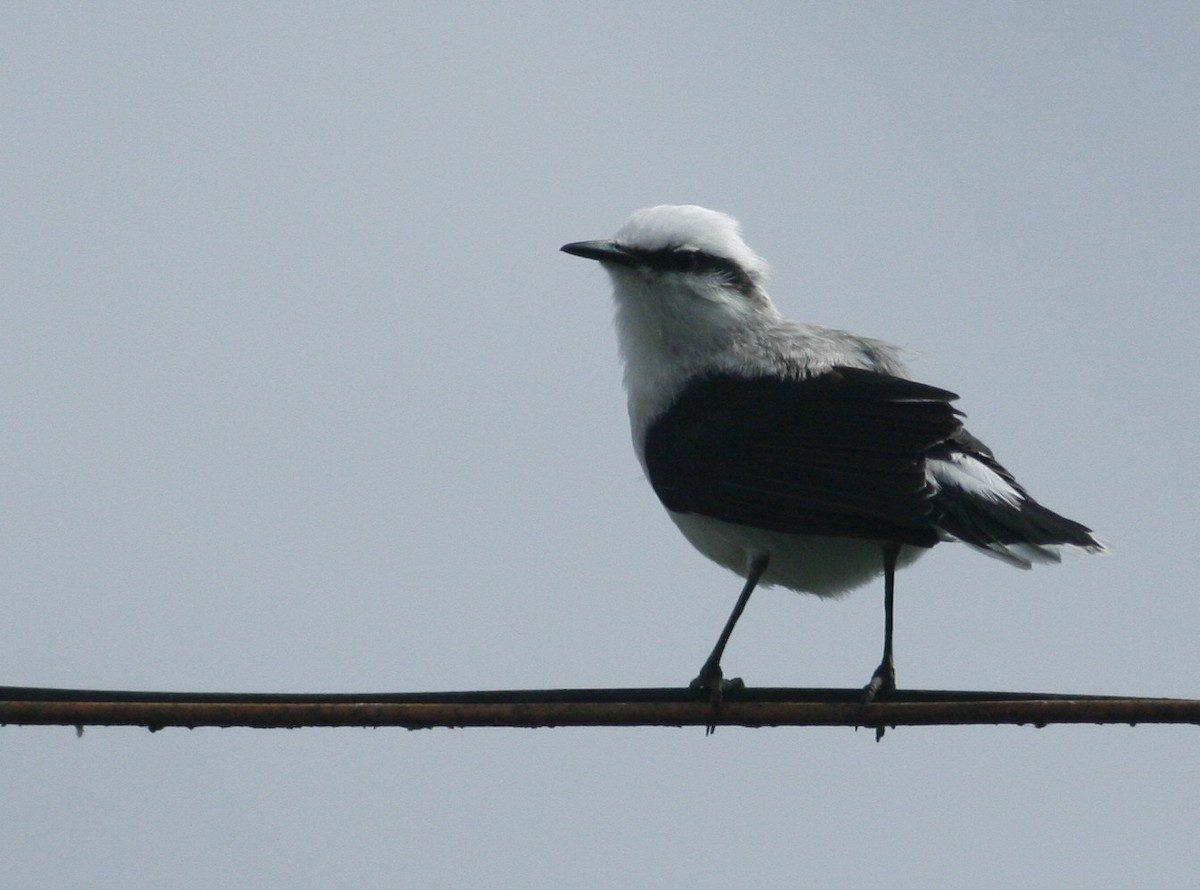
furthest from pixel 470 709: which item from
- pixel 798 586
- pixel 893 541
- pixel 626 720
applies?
pixel 798 586

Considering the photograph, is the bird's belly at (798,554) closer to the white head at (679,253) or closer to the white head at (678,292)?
the white head at (678,292)

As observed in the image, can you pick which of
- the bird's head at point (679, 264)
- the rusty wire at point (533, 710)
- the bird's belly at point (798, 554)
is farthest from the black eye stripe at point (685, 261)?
the rusty wire at point (533, 710)

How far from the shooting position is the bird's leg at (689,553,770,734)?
21.4ft

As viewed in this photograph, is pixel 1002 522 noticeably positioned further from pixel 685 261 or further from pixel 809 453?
pixel 685 261

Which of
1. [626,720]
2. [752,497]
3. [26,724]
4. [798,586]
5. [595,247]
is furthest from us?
[595,247]

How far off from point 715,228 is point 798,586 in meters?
2.25

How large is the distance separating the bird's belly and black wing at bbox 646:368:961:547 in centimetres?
18

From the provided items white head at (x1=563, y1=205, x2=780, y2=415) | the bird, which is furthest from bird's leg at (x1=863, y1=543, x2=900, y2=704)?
white head at (x1=563, y1=205, x2=780, y2=415)

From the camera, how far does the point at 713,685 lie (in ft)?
21.2

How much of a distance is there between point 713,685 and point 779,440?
4.64 feet

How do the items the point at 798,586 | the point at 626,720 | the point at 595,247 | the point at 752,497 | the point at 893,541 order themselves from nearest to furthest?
the point at 626,720, the point at 893,541, the point at 752,497, the point at 798,586, the point at 595,247

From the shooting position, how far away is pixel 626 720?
508 centimetres

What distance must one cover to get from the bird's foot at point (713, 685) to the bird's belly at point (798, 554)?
27.3 inches

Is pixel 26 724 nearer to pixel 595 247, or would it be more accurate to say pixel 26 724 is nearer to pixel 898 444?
pixel 898 444
